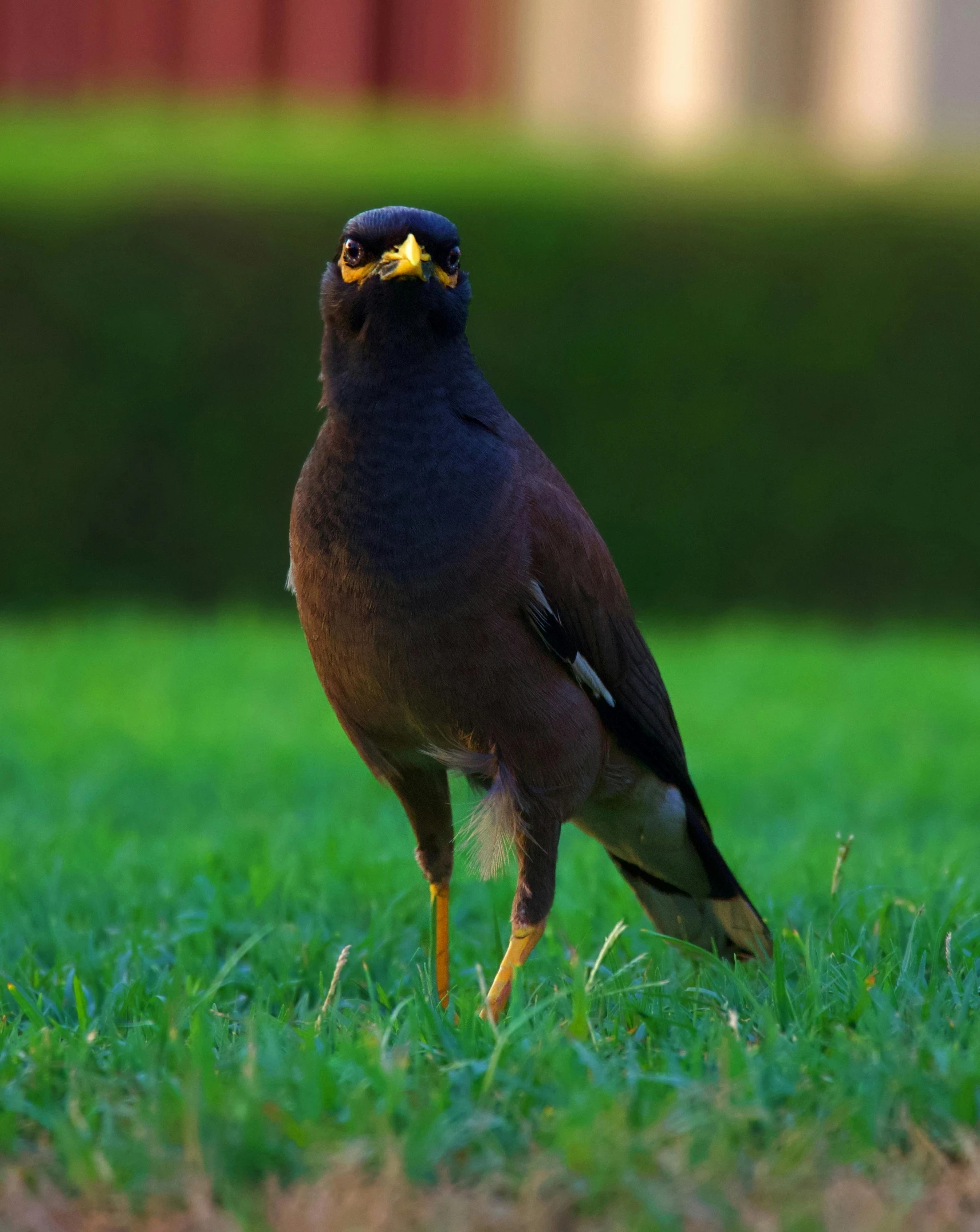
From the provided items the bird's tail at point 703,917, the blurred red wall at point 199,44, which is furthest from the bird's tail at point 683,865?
the blurred red wall at point 199,44

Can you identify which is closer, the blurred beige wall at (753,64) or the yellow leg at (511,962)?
the yellow leg at (511,962)

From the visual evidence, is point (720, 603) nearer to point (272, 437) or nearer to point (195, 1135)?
point (272, 437)

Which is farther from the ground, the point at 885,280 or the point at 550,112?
the point at 550,112

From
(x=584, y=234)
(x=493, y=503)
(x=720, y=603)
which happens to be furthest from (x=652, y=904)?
(x=584, y=234)

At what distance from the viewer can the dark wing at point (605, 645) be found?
3.09m

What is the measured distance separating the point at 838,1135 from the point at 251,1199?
2.82 feet

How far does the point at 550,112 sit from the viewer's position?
48.2 ft

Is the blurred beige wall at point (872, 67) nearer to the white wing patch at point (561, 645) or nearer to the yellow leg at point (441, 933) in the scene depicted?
the white wing patch at point (561, 645)

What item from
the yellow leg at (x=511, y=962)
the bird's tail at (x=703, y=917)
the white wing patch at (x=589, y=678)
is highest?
the white wing patch at (x=589, y=678)

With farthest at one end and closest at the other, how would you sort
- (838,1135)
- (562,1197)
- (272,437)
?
1. (272,437)
2. (838,1135)
3. (562,1197)

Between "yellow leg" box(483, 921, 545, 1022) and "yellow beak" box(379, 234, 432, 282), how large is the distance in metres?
1.33

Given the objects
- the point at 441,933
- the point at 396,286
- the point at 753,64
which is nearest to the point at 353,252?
the point at 396,286

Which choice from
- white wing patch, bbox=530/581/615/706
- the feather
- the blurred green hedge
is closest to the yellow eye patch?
white wing patch, bbox=530/581/615/706

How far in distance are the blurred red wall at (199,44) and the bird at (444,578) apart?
11.9 m
